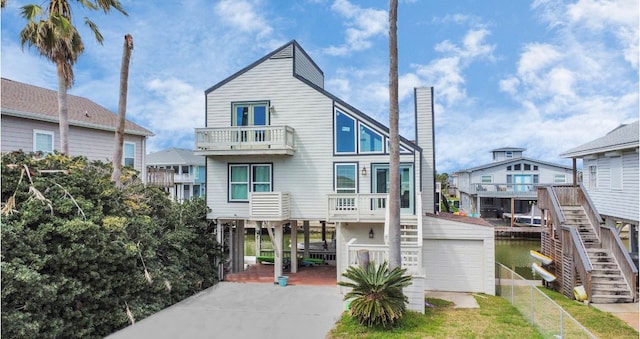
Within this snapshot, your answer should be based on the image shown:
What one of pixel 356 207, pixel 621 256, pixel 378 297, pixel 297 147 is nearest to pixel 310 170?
pixel 297 147

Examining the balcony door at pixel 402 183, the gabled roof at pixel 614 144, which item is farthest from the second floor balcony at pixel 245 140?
the gabled roof at pixel 614 144

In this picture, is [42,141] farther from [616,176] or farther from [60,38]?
[616,176]

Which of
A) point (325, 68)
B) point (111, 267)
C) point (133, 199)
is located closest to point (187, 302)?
point (111, 267)

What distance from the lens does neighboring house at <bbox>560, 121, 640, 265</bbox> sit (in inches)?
536

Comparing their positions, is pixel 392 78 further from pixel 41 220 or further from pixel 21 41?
pixel 21 41

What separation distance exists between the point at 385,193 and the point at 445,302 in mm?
4084

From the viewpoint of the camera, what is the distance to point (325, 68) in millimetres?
18219

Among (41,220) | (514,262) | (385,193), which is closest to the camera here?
(41,220)

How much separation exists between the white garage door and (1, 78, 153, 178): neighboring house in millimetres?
12212

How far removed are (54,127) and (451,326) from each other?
15.9m

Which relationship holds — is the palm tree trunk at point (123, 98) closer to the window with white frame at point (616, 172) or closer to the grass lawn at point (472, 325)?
the grass lawn at point (472, 325)

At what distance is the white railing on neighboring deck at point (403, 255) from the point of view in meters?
9.77

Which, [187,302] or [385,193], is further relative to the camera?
[385,193]

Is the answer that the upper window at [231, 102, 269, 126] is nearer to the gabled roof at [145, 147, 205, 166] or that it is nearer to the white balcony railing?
the white balcony railing
